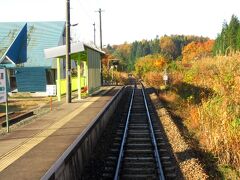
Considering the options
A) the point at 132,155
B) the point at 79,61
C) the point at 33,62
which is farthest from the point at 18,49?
the point at 132,155

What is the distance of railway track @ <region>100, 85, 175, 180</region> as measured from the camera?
10945 millimetres

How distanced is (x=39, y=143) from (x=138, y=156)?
3.31 m

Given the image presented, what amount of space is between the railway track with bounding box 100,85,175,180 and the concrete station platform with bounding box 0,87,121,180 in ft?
4.78

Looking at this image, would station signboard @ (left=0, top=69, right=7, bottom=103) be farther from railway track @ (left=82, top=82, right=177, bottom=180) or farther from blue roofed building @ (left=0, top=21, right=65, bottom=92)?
blue roofed building @ (left=0, top=21, right=65, bottom=92)

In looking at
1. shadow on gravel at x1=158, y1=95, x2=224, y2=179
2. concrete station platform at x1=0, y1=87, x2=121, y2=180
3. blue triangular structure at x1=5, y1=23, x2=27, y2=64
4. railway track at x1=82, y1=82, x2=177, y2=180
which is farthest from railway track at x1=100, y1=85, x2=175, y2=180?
blue triangular structure at x1=5, y1=23, x2=27, y2=64

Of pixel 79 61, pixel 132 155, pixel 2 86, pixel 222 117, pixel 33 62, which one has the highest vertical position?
pixel 33 62

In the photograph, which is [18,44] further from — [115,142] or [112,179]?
[112,179]

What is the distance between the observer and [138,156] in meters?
13.0

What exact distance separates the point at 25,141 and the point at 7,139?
946 mm

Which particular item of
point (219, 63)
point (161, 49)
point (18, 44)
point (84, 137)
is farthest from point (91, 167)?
point (161, 49)

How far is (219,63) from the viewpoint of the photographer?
21000 mm

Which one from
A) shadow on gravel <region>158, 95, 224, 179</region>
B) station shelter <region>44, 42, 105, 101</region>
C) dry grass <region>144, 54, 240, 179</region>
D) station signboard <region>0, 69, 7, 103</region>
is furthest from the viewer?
station shelter <region>44, 42, 105, 101</region>

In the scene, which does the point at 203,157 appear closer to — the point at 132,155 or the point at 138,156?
the point at 138,156

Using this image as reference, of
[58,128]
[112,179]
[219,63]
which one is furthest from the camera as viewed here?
[219,63]
